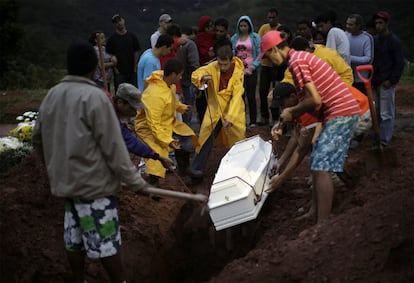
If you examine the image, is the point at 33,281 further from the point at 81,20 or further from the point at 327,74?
the point at 81,20

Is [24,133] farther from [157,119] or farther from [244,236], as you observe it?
[244,236]

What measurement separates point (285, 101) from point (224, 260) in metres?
1.86

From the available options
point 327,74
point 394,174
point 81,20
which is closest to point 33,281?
point 327,74

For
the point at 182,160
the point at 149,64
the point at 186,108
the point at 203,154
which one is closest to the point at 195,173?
the point at 203,154

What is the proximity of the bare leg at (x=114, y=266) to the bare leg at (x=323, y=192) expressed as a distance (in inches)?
79.1

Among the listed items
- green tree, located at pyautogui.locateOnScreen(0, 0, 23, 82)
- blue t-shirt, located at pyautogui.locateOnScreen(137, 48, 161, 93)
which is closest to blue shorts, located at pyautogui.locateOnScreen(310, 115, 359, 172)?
blue t-shirt, located at pyautogui.locateOnScreen(137, 48, 161, 93)

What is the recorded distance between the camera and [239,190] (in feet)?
21.8

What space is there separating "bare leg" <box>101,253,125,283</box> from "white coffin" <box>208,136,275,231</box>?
155cm

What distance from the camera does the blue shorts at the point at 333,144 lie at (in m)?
6.22

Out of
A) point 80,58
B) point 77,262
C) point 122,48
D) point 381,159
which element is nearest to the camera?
point 80,58

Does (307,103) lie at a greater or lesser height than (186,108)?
greater

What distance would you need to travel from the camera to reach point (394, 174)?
7293 mm

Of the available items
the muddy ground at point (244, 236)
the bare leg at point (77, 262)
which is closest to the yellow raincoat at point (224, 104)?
→ the muddy ground at point (244, 236)

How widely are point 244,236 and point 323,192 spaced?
4.47ft
